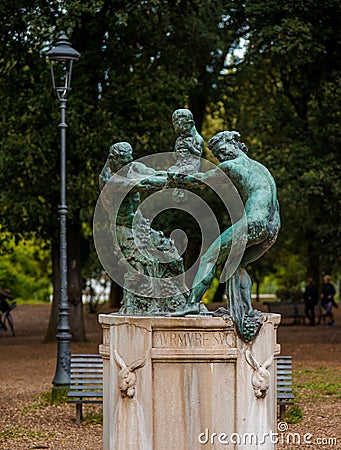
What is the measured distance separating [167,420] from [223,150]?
2343mm

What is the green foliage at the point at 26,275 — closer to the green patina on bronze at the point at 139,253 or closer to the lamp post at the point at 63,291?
the lamp post at the point at 63,291

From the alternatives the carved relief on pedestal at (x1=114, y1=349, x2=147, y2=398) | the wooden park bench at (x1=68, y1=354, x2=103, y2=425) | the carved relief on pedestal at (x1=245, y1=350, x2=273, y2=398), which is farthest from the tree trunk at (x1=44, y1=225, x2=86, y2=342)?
the carved relief on pedestal at (x1=245, y1=350, x2=273, y2=398)

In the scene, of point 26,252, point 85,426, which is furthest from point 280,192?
point 26,252

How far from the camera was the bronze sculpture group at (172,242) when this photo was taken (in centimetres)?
802

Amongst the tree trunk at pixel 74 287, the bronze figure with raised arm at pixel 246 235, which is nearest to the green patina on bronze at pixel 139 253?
the bronze figure with raised arm at pixel 246 235

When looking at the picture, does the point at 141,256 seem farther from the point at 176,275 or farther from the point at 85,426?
the point at 85,426

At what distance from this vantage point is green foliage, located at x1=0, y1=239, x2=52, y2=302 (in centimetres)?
4006

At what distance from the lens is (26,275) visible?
1668 inches

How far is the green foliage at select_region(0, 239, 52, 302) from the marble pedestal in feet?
104

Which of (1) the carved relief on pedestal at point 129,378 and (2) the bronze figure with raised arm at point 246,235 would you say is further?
(2) the bronze figure with raised arm at point 246,235

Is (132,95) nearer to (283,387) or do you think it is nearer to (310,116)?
(310,116)

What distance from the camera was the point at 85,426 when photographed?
12219 mm

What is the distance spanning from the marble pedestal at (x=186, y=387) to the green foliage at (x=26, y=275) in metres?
31.7

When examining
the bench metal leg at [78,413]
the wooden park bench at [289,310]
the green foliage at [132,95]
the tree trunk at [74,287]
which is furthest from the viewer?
the wooden park bench at [289,310]
